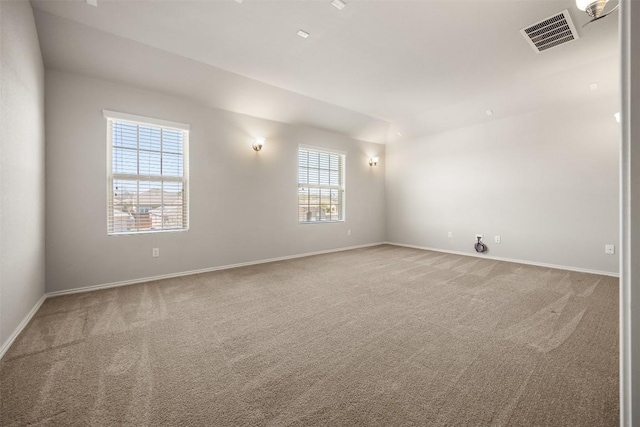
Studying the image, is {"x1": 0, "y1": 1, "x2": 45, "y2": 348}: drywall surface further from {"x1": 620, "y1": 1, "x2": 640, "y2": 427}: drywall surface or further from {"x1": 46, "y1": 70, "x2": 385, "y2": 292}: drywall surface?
{"x1": 620, "y1": 1, "x2": 640, "y2": 427}: drywall surface

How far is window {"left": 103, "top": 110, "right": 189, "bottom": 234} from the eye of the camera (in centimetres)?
355

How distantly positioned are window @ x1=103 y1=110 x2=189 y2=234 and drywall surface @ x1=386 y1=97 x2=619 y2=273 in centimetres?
488

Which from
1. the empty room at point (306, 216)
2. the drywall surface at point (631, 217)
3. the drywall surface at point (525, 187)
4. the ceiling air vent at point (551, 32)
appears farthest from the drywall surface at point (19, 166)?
the drywall surface at point (525, 187)

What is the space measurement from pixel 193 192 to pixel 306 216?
227cm

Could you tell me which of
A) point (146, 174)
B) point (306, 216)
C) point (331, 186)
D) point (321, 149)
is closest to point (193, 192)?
point (146, 174)

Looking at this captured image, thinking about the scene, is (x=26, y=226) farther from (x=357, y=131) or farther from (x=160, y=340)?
(x=357, y=131)

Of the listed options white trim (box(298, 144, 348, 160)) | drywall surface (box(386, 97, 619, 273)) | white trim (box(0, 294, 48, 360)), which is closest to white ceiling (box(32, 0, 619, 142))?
drywall surface (box(386, 97, 619, 273))

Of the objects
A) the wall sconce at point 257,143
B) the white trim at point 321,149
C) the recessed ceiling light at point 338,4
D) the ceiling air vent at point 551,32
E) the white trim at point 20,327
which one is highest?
the recessed ceiling light at point 338,4

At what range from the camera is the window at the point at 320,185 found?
5582 mm

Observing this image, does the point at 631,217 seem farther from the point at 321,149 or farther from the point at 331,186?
the point at 331,186

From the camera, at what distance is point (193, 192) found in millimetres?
4117

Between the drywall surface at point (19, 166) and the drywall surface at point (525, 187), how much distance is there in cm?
624

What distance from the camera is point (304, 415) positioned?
142 cm

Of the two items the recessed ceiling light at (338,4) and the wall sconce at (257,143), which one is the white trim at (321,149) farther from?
the recessed ceiling light at (338,4)
